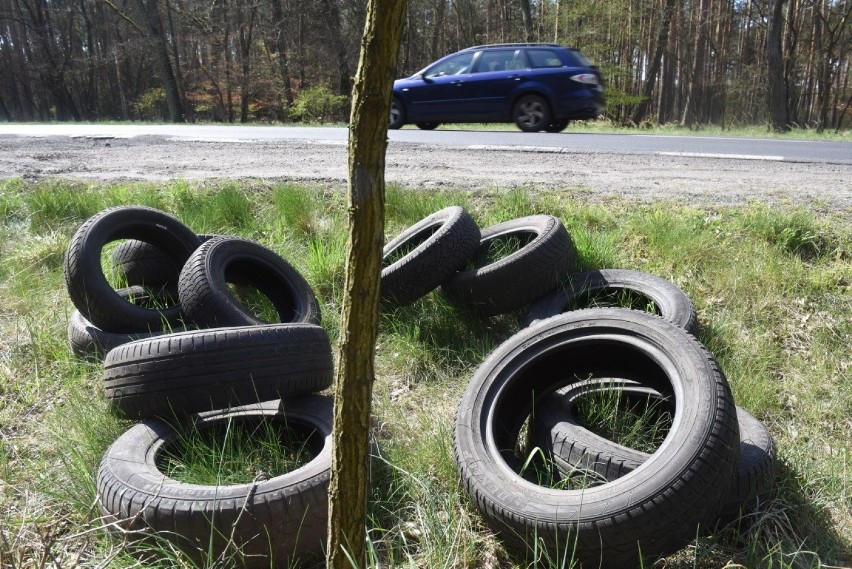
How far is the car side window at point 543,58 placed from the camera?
1359 cm

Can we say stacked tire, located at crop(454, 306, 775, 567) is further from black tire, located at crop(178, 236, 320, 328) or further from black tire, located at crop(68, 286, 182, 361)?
black tire, located at crop(68, 286, 182, 361)

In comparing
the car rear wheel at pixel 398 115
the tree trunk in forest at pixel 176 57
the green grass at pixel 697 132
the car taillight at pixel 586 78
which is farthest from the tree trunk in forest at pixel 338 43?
the car taillight at pixel 586 78

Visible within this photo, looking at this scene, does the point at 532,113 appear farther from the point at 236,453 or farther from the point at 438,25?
the point at 438,25

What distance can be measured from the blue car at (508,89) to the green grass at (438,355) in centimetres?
700

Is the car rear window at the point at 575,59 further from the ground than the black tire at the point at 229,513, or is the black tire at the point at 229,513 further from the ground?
the car rear window at the point at 575,59

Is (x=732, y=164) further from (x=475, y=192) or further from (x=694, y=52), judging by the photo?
(x=694, y=52)

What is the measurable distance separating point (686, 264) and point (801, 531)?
245cm

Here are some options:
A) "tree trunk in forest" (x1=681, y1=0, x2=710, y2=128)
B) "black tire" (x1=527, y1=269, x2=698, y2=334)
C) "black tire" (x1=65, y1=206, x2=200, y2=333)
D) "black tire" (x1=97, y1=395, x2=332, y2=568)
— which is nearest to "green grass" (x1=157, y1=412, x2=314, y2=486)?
"black tire" (x1=97, y1=395, x2=332, y2=568)

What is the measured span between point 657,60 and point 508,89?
1915 centimetres

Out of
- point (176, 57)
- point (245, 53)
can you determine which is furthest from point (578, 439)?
point (176, 57)

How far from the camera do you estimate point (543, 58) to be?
45.2 feet

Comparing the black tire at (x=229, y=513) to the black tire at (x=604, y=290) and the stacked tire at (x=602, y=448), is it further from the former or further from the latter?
the black tire at (x=604, y=290)

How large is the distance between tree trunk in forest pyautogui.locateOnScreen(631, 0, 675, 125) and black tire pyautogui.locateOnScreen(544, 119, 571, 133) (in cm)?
1698

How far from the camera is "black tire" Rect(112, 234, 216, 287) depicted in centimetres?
534
